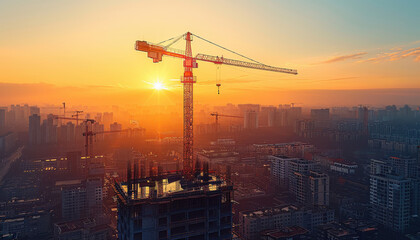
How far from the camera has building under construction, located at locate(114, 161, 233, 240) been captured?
417 cm

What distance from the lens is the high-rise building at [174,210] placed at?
4.17m

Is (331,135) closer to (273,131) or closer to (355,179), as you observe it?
(273,131)

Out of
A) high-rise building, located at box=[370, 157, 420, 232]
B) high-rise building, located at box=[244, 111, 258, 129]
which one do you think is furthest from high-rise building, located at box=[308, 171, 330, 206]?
high-rise building, located at box=[244, 111, 258, 129]

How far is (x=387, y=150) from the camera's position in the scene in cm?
2356

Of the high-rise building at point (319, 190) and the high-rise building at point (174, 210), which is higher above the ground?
the high-rise building at point (174, 210)

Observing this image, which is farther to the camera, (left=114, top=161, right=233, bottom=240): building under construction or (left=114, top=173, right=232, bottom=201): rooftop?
(left=114, top=173, right=232, bottom=201): rooftop

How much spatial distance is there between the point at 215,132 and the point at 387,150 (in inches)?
632

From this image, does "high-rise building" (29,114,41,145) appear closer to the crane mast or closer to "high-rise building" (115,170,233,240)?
the crane mast

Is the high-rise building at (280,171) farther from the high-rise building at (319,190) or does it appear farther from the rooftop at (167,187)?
the rooftop at (167,187)

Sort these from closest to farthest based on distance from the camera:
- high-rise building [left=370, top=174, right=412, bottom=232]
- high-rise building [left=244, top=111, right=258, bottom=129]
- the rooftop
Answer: the rooftop
high-rise building [left=370, top=174, right=412, bottom=232]
high-rise building [left=244, top=111, right=258, bottom=129]

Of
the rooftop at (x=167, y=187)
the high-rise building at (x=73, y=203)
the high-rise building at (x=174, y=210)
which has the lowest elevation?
the high-rise building at (x=73, y=203)

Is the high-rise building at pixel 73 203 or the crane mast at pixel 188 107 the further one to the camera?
the high-rise building at pixel 73 203

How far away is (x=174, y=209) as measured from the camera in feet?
14.3

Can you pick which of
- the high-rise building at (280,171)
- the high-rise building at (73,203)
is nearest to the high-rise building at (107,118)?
the high-rise building at (73,203)
